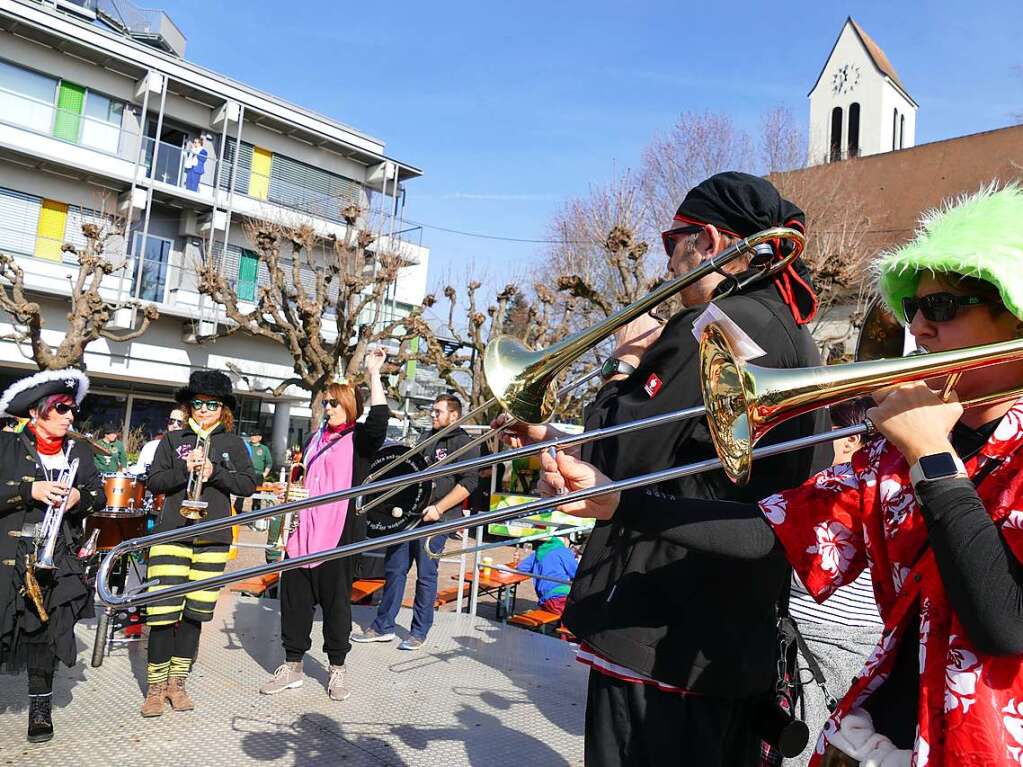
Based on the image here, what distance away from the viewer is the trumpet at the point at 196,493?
4.64m

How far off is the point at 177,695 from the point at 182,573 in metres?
0.70

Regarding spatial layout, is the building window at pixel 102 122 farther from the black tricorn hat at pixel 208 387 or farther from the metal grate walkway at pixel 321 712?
the black tricorn hat at pixel 208 387

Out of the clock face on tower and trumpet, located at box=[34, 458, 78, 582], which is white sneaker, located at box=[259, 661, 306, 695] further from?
the clock face on tower

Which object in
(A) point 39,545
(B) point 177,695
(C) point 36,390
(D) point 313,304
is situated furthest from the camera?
(D) point 313,304

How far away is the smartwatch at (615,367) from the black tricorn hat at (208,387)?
10.1ft

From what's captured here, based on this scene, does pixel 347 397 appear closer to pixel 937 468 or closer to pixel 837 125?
pixel 937 468

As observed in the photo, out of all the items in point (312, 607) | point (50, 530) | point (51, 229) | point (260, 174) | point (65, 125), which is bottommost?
point (312, 607)

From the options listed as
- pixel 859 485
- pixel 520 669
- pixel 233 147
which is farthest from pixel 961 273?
pixel 233 147

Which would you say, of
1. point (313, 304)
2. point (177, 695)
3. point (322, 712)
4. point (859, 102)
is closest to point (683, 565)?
point (322, 712)

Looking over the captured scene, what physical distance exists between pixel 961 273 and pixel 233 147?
27466 millimetres

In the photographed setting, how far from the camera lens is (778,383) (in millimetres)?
1479

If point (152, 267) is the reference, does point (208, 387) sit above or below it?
below

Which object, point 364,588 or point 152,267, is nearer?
point 364,588

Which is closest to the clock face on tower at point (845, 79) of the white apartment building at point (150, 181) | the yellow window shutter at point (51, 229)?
the white apartment building at point (150, 181)
